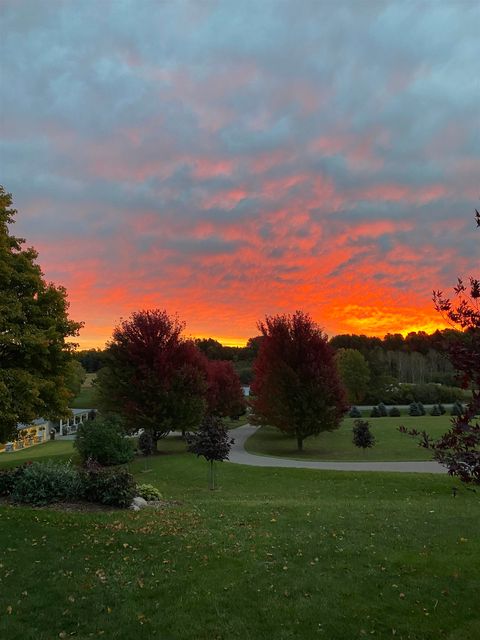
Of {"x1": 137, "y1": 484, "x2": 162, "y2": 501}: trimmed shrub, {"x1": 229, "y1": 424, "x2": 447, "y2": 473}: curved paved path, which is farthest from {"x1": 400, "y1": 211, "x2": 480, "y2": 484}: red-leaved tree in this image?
{"x1": 229, "y1": 424, "x2": 447, "y2": 473}: curved paved path

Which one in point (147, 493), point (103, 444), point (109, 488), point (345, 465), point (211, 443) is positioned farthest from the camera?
point (345, 465)

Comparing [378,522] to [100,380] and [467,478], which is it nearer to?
[467,478]

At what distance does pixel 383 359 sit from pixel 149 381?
7039 cm

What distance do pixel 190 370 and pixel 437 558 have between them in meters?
20.7

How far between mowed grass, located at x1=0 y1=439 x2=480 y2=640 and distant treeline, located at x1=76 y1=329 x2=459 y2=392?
3666 centimetres

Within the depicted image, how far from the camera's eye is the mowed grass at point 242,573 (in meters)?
5.07

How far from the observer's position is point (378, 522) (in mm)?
9289

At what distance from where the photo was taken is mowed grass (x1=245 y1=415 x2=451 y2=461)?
2472cm

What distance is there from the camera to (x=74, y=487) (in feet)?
37.3

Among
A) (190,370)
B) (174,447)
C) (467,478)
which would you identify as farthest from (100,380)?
(467,478)

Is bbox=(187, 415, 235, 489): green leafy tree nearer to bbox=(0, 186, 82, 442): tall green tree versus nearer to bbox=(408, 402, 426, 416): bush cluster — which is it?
bbox=(0, 186, 82, 442): tall green tree

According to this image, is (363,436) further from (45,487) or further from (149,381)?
(45,487)

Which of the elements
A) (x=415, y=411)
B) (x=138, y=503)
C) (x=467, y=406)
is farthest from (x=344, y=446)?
(x=467, y=406)

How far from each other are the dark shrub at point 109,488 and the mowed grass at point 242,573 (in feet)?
3.11
